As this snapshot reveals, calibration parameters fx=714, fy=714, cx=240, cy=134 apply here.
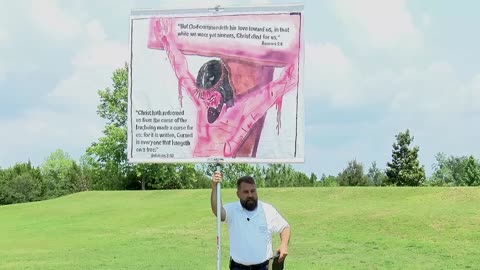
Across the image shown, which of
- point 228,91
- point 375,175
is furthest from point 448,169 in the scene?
point 228,91

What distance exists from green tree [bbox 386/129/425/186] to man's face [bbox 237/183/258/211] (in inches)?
2117

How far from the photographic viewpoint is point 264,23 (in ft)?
20.6

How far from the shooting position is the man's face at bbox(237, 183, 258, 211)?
243 inches

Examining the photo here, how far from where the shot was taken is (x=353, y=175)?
5988 centimetres

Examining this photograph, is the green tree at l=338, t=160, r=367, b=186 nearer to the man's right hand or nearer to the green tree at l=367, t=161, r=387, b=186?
the green tree at l=367, t=161, r=387, b=186

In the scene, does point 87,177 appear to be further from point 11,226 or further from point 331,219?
point 331,219

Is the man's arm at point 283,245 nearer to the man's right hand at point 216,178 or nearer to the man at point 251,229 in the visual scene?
the man at point 251,229

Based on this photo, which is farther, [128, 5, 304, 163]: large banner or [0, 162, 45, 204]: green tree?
[0, 162, 45, 204]: green tree

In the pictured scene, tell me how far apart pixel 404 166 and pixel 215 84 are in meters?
54.7

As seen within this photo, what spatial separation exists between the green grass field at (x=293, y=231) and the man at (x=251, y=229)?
9059 mm

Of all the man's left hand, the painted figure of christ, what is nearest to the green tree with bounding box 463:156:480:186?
the painted figure of christ

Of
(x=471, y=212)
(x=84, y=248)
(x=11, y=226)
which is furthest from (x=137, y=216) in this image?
(x=471, y=212)

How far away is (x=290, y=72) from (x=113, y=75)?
2121 inches

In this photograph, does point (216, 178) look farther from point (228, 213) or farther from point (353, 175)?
point (353, 175)
